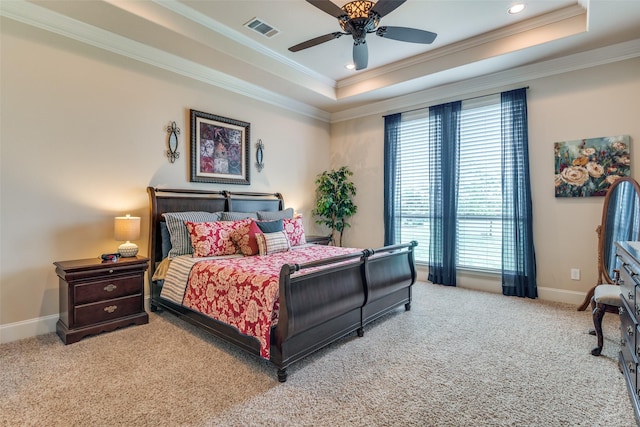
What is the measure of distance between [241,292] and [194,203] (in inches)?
78.8

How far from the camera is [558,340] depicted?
2781 millimetres

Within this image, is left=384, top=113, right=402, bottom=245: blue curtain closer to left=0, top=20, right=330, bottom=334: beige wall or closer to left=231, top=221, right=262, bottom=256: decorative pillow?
left=231, top=221, right=262, bottom=256: decorative pillow

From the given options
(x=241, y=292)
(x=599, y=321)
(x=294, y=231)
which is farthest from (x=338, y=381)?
(x=294, y=231)

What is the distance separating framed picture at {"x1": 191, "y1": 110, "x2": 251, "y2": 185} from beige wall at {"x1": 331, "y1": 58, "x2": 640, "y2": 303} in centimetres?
392

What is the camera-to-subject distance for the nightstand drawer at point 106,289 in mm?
2814

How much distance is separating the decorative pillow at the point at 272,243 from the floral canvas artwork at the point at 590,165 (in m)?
3.48

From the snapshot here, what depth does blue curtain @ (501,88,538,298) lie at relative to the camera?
13.2 ft

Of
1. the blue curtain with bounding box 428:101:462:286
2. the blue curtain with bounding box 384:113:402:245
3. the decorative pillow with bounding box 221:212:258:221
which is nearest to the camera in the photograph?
the decorative pillow with bounding box 221:212:258:221

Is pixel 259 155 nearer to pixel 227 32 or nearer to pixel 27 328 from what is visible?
pixel 227 32

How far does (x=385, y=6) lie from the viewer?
2584 millimetres

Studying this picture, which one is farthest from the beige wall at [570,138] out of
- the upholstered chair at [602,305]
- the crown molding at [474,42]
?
the upholstered chair at [602,305]

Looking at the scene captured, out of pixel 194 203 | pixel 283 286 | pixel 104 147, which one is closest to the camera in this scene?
pixel 283 286

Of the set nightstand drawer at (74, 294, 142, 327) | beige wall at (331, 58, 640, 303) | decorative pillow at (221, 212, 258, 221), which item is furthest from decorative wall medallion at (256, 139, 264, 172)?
beige wall at (331, 58, 640, 303)

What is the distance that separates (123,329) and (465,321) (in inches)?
138
